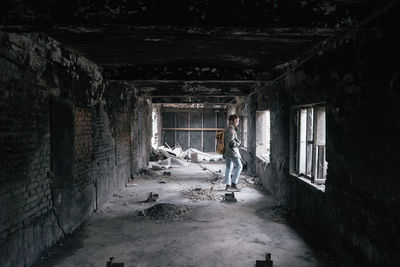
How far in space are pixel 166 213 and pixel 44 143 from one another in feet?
8.52

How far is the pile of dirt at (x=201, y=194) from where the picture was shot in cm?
712

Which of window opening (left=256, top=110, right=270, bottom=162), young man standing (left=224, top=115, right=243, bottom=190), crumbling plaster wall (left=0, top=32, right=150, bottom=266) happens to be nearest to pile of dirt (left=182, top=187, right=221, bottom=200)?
young man standing (left=224, top=115, right=243, bottom=190)

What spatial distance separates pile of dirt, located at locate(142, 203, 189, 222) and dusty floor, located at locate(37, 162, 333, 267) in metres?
0.02

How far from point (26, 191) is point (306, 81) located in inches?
163

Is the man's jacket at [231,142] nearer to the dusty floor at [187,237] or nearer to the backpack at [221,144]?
the backpack at [221,144]

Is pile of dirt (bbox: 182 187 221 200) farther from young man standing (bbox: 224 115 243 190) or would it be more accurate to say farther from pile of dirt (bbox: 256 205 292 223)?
pile of dirt (bbox: 256 205 292 223)

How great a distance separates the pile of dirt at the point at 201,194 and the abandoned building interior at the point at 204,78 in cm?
10

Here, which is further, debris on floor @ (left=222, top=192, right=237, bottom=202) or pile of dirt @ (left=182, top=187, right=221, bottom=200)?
pile of dirt @ (left=182, top=187, right=221, bottom=200)

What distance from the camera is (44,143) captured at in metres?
3.92

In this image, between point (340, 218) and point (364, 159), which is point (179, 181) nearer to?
point (340, 218)

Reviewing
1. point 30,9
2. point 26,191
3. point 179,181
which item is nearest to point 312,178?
point 26,191

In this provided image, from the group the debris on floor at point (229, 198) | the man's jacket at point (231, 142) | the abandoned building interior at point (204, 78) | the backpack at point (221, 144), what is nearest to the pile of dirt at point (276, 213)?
the abandoned building interior at point (204, 78)

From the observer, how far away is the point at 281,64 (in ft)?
18.2

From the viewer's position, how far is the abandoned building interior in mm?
2621
